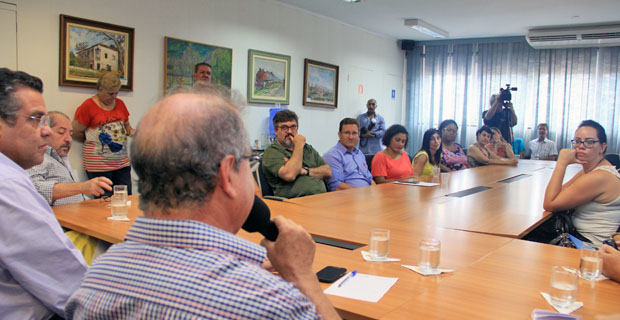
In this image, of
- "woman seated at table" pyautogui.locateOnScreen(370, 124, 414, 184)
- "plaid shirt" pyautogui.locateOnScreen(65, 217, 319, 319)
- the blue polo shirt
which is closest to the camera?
"plaid shirt" pyautogui.locateOnScreen(65, 217, 319, 319)

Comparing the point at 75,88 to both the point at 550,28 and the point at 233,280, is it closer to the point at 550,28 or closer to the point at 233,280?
the point at 233,280

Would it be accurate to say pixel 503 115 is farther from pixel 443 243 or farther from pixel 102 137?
pixel 443 243

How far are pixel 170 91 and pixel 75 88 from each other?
13.7 ft

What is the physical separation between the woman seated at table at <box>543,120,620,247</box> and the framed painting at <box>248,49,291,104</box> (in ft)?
14.1

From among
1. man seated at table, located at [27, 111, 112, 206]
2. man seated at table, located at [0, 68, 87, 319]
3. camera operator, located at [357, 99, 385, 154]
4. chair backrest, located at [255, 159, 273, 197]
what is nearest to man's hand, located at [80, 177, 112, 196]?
man seated at table, located at [27, 111, 112, 206]

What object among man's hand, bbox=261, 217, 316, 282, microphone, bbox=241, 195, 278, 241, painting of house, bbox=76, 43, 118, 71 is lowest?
man's hand, bbox=261, 217, 316, 282

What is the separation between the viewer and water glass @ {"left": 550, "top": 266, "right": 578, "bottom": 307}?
1331mm

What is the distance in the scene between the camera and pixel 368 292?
1.42m

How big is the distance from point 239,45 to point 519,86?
558cm

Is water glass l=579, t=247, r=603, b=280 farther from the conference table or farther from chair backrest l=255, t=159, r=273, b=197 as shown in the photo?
chair backrest l=255, t=159, r=273, b=197

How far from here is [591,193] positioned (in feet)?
8.80

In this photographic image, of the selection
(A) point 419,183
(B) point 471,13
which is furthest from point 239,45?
(B) point 471,13

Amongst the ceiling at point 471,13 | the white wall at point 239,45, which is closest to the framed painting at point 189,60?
the white wall at point 239,45

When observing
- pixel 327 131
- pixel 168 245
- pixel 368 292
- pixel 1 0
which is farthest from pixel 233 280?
pixel 327 131
